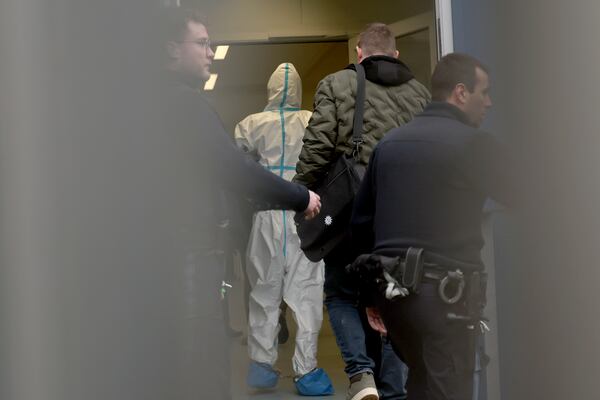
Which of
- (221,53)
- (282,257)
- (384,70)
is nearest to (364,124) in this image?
(384,70)

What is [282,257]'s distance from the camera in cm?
415

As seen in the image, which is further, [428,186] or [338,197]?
[338,197]

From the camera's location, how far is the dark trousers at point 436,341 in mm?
2217

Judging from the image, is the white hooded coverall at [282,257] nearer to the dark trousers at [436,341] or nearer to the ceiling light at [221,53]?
the dark trousers at [436,341]

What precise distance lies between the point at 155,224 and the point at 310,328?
3.52m

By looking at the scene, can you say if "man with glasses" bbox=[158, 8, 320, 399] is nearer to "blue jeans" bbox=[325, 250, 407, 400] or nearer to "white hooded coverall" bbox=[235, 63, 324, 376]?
"blue jeans" bbox=[325, 250, 407, 400]

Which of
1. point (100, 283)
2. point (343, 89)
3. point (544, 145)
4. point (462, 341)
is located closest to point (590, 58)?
point (544, 145)

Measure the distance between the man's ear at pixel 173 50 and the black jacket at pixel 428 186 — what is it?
1.48 meters

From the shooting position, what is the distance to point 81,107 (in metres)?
0.52

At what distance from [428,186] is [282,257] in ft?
6.56

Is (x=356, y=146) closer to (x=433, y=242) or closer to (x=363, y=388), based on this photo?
(x=363, y=388)

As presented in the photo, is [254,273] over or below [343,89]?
below

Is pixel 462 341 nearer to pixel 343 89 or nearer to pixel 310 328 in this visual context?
pixel 343 89

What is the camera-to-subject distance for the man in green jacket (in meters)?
3.01
